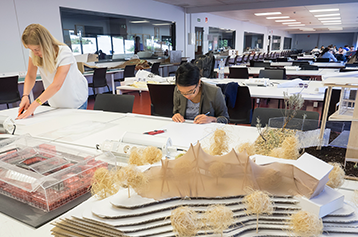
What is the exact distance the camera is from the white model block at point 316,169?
63 centimetres

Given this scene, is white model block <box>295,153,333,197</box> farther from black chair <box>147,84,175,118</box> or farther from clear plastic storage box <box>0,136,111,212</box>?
black chair <box>147,84,175,118</box>

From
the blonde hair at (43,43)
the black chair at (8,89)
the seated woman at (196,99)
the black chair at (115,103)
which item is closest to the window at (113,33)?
the black chair at (8,89)

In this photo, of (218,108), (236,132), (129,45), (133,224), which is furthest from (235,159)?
(129,45)

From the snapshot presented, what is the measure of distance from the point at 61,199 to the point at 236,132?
42.6 inches

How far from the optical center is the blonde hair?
6.21 ft

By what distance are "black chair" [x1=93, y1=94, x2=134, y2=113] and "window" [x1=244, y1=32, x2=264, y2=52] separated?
14.2 meters

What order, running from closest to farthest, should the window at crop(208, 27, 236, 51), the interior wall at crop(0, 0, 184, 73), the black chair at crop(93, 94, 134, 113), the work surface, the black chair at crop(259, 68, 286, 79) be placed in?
the work surface
the black chair at crop(93, 94, 134, 113)
the black chair at crop(259, 68, 286, 79)
the interior wall at crop(0, 0, 184, 73)
the window at crop(208, 27, 236, 51)

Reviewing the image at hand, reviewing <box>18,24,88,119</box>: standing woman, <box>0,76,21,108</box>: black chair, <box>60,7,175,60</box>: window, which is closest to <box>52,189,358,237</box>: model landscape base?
<box>18,24,88,119</box>: standing woman

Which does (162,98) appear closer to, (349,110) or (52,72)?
(52,72)

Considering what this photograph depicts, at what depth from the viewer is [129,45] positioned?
785cm

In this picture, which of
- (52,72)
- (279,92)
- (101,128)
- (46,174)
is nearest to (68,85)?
(52,72)

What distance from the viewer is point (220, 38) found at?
12.9 m

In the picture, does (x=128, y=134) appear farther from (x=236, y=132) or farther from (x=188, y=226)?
(x=188, y=226)

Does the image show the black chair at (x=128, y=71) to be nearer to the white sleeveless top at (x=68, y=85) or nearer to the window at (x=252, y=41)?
the white sleeveless top at (x=68, y=85)
